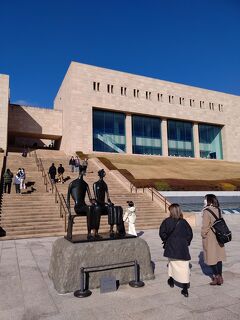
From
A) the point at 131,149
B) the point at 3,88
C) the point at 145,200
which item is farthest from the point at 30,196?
the point at 131,149

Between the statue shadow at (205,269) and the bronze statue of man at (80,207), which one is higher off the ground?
the bronze statue of man at (80,207)

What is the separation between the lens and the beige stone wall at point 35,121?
4353cm

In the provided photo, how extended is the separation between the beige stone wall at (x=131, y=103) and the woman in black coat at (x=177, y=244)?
36.2 metres

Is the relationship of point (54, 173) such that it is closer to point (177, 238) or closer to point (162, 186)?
point (162, 186)

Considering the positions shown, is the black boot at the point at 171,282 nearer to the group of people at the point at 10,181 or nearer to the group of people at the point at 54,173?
the group of people at the point at 10,181

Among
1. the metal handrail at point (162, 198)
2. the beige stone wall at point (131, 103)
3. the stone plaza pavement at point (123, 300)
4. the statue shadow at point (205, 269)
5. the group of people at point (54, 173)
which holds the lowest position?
the statue shadow at point (205, 269)

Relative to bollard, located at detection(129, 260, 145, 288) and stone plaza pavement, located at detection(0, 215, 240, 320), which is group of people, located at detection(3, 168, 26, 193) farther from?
bollard, located at detection(129, 260, 145, 288)

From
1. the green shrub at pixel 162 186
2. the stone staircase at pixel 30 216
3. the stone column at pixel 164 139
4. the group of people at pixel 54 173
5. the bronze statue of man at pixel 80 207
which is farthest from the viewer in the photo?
the stone column at pixel 164 139

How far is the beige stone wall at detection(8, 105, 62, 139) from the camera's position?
43.5 meters

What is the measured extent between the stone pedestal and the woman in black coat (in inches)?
35.7

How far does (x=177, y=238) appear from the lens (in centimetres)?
582

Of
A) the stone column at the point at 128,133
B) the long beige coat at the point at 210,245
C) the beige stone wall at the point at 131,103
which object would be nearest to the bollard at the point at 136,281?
the long beige coat at the point at 210,245

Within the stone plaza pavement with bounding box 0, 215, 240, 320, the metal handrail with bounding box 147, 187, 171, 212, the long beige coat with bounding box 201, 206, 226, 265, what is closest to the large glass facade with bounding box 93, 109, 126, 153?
the metal handrail with bounding box 147, 187, 171, 212

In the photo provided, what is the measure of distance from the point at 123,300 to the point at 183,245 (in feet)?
5.13
